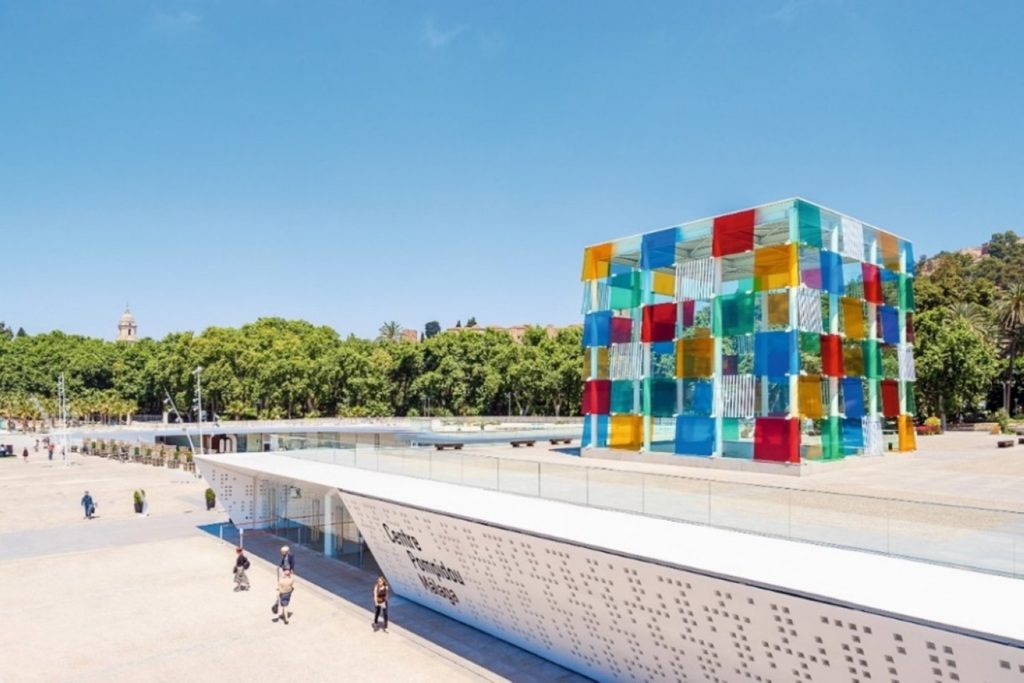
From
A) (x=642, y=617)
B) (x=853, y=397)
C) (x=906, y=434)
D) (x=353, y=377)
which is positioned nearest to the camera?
(x=642, y=617)

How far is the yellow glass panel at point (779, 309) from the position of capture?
2741 cm

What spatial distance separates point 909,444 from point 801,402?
32.9 ft

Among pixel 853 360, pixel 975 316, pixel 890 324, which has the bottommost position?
pixel 853 360

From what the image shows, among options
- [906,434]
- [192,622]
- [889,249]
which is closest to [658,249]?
[889,249]

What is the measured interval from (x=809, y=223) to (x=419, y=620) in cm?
2059

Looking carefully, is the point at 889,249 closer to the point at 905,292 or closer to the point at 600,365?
the point at 905,292

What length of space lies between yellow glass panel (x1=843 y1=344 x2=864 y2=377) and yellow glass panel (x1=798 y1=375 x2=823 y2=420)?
9.66 ft

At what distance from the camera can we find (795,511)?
1094cm

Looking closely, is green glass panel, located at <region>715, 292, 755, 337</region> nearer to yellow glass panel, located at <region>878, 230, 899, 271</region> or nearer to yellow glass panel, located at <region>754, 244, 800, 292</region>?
yellow glass panel, located at <region>754, 244, 800, 292</region>

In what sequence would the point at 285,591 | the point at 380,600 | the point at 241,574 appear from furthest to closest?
the point at 241,574
the point at 285,591
the point at 380,600

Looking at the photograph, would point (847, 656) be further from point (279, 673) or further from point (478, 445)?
point (478, 445)

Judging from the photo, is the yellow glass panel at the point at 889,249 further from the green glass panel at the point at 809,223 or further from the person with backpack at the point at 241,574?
the person with backpack at the point at 241,574

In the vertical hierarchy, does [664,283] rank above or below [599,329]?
above

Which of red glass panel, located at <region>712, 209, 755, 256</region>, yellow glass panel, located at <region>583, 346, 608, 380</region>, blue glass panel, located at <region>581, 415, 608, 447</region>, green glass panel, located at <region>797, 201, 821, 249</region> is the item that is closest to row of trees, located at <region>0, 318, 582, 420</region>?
yellow glass panel, located at <region>583, 346, 608, 380</region>
